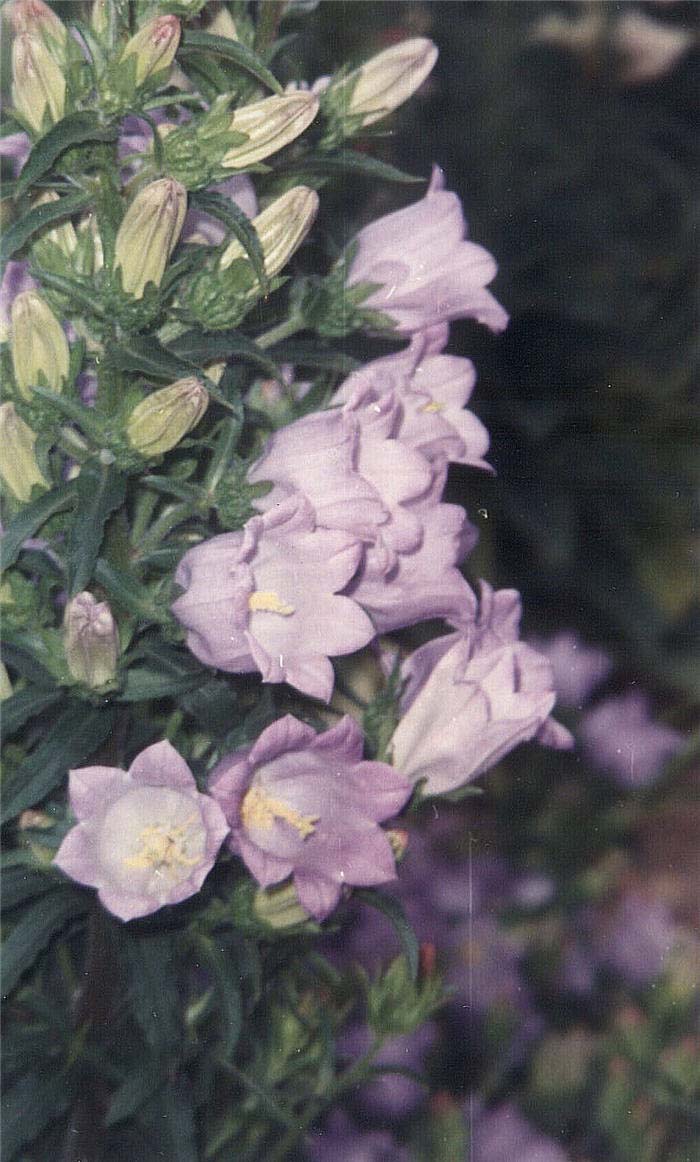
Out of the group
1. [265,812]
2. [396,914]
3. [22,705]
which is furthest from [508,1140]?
[22,705]

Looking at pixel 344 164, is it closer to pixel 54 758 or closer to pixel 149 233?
pixel 149 233

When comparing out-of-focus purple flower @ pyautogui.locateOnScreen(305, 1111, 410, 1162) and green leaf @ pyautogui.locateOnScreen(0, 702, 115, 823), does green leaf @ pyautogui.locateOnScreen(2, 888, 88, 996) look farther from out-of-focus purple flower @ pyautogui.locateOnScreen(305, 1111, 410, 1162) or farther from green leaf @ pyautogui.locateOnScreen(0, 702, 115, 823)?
out-of-focus purple flower @ pyautogui.locateOnScreen(305, 1111, 410, 1162)

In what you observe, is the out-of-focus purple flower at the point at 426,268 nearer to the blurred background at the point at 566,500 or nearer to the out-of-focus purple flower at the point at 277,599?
the blurred background at the point at 566,500

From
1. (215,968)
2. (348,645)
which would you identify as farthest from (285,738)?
(215,968)

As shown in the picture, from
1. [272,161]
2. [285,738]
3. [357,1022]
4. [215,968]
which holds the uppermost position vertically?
[272,161]

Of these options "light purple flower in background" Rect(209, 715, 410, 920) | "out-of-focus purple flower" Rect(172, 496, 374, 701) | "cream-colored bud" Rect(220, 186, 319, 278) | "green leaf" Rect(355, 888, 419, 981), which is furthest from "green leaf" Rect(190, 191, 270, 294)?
"green leaf" Rect(355, 888, 419, 981)

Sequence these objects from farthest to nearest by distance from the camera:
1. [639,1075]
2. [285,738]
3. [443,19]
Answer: [639,1075] < [443,19] < [285,738]

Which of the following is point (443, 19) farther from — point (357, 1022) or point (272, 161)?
point (357, 1022)
